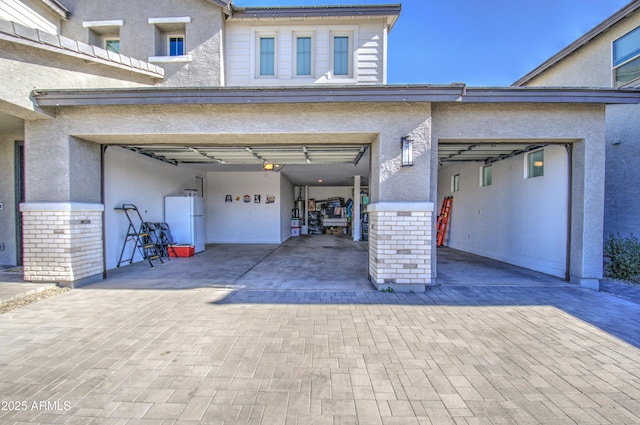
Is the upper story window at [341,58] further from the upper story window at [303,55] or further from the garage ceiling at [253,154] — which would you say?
the garage ceiling at [253,154]

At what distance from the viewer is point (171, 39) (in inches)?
331

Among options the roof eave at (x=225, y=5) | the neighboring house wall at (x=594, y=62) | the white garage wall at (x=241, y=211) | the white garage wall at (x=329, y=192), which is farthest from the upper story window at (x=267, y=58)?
the white garage wall at (x=329, y=192)

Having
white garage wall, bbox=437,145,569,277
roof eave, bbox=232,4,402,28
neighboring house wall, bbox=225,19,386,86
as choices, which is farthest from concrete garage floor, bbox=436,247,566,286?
roof eave, bbox=232,4,402,28

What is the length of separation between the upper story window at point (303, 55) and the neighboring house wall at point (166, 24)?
2.24 metres

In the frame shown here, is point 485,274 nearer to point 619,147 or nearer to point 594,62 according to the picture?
point 619,147

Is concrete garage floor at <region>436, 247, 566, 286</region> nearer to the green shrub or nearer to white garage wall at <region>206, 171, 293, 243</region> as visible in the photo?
the green shrub

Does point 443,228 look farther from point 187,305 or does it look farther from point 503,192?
point 187,305

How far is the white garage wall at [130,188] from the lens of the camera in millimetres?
6449

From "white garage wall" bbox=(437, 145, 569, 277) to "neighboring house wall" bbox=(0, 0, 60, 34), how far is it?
12005 millimetres

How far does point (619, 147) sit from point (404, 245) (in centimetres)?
587

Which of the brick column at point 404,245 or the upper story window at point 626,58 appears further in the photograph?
the upper story window at point 626,58

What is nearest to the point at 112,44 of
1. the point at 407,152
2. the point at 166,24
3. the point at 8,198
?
the point at 166,24

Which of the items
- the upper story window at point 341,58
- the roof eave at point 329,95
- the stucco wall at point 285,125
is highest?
the upper story window at point 341,58

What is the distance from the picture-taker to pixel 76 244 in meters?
4.82
